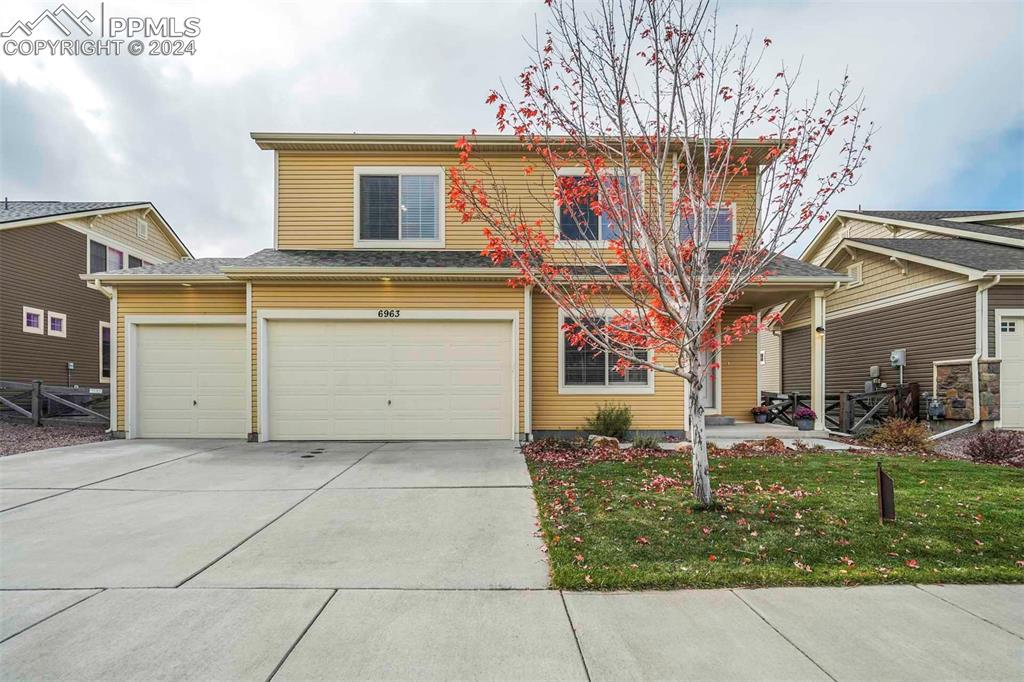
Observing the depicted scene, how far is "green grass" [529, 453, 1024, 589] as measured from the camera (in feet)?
11.3

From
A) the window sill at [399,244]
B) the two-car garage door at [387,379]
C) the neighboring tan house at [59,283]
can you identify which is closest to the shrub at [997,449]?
the two-car garage door at [387,379]

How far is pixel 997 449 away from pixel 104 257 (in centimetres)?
2401

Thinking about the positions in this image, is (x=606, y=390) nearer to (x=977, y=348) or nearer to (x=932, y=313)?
(x=977, y=348)

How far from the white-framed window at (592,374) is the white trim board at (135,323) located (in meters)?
6.94

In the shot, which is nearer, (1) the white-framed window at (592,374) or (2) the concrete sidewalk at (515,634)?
(2) the concrete sidewalk at (515,634)

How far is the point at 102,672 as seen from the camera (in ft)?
7.98

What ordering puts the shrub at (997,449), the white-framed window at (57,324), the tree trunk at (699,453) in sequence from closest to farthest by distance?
the tree trunk at (699,453), the shrub at (997,449), the white-framed window at (57,324)

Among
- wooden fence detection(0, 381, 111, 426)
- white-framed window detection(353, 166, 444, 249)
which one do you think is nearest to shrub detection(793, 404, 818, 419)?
white-framed window detection(353, 166, 444, 249)

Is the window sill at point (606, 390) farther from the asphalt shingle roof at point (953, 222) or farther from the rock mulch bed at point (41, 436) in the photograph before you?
the asphalt shingle roof at point (953, 222)

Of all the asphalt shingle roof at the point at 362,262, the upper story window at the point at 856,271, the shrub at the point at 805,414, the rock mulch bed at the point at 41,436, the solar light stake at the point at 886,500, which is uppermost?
the upper story window at the point at 856,271

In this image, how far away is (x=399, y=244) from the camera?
34.7ft

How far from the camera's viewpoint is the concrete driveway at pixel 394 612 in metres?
2.48

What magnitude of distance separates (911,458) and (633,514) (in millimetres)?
6147

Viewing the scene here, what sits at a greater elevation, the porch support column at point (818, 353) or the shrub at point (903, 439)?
the porch support column at point (818, 353)
